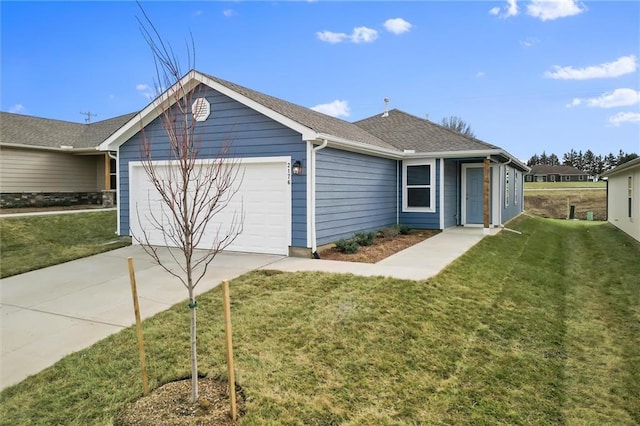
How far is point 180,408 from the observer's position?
3.37 m

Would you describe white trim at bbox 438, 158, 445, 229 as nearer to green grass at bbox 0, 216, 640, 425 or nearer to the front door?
the front door

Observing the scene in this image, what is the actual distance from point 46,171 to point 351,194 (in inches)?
559

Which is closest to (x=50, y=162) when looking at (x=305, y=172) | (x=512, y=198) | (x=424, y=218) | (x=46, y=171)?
(x=46, y=171)

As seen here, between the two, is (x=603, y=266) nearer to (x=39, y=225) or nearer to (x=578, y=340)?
(x=578, y=340)

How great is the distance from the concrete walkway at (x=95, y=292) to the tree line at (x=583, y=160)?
91805 mm

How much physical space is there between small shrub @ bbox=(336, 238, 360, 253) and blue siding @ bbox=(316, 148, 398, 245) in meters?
0.20

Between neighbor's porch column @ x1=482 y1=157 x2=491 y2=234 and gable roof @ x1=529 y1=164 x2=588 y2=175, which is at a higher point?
Answer: gable roof @ x1=529 y1=164 x2=588 y2=175

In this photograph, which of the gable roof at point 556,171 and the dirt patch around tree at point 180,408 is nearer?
the dirt patch around tree at point 180,408

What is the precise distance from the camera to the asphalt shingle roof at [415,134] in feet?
43.1

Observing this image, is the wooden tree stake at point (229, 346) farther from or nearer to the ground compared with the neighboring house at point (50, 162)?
nearer to the ground

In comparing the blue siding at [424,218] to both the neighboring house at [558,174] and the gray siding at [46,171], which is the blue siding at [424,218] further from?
the neighboring house at [558,174]

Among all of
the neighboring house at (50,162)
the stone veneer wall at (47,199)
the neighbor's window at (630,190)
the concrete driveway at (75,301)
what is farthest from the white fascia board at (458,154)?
the stone veneer wall at (47,199)

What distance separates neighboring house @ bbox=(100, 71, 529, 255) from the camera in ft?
29.2

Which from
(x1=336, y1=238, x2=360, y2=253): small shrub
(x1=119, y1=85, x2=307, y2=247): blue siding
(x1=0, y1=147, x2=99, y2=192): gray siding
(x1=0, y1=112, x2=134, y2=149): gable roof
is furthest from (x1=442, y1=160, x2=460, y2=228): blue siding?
(x1=0, y1=147, x2=99, y2=192): gray siding
